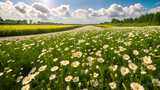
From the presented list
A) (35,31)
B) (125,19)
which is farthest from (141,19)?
(35,31)

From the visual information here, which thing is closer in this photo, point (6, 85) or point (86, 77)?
point (86, 77)

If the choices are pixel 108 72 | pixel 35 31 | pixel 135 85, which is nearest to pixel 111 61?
pixel 108 72

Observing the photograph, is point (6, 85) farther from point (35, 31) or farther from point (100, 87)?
point (35, 31)

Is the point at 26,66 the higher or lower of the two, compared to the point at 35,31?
higher

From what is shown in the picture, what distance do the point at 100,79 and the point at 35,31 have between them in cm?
4387

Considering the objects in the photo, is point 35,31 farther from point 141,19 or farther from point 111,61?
point 141,19

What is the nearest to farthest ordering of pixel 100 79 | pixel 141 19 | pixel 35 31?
pixel 100 79 → pixel 35 31 → pixel 141 19

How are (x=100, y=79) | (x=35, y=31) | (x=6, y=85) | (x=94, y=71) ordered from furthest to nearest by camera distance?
(x=35, y=31) → (x=6, y=85) → (x=94, y=71) → (x=100, y=79)

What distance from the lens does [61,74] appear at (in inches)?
166

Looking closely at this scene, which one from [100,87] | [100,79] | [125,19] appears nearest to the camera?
[100,87]

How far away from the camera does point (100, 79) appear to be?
12.6 ft

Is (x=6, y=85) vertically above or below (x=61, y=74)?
below

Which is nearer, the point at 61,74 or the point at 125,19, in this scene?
the point at 61,74

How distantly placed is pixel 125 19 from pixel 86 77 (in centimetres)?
16795
